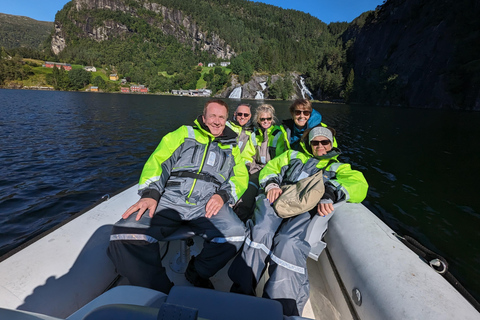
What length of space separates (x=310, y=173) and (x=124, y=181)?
6715 millimetres

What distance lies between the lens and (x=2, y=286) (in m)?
1.79

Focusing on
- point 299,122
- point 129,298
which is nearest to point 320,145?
point 299,122

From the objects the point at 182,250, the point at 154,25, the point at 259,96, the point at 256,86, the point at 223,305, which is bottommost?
the point at 182,250

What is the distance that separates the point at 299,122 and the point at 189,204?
2372mm

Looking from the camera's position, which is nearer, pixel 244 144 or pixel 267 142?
pixel 244 144

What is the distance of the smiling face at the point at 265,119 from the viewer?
14.5ft

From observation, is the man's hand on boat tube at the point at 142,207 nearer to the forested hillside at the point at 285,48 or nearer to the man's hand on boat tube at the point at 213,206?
the man's hand on boat tube at the point at 213,206

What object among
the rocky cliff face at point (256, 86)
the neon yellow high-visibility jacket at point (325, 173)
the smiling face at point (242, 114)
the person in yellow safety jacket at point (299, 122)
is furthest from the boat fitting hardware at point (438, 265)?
the rocky cliff face at point (256, 86)

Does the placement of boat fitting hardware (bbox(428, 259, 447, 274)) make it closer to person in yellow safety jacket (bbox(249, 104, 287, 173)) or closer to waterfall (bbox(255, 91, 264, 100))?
person in yellow safety jacket (bbox(249, 104, 287, 173))

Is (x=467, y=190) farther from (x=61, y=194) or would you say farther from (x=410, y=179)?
(x=61, y=194)

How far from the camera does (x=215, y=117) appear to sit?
284 centimetres

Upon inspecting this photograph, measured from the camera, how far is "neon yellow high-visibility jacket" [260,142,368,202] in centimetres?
269

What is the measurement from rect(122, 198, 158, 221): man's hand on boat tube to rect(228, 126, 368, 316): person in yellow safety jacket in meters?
1.00

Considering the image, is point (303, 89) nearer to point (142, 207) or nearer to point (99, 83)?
point (99, 83)
